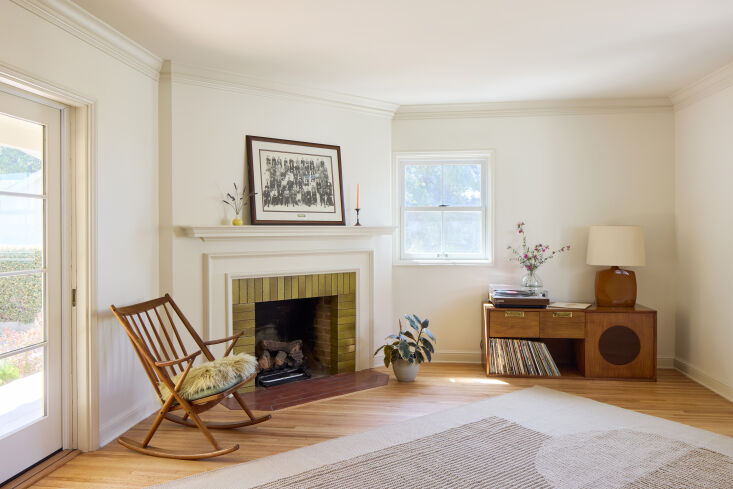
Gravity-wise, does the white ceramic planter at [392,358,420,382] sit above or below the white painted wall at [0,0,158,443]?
below

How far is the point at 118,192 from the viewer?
130 inches

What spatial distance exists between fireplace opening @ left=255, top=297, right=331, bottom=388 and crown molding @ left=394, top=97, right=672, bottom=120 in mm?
1994

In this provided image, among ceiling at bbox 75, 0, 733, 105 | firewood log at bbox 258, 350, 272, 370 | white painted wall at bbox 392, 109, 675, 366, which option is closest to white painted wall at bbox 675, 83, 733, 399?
white painted wall at bbox 392, 109, 675, 366

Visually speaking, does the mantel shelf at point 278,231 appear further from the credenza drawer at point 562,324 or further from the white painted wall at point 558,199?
the credenza drawer at point 562,324

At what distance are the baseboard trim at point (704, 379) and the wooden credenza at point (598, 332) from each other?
1.24 ft

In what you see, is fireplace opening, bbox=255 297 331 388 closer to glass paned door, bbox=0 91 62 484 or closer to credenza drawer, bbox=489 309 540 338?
credenza drawer, bbox=489 309 540 338

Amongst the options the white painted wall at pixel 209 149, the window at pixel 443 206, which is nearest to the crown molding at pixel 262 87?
the white painted wall at pixel 209 149

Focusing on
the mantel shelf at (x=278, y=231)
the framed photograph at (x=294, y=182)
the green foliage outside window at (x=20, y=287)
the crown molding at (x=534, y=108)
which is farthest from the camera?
the crown molding at (x=534, y=108)

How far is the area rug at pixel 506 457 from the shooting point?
8.50 ft

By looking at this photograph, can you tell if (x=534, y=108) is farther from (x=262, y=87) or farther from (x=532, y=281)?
(x=262, y=87)

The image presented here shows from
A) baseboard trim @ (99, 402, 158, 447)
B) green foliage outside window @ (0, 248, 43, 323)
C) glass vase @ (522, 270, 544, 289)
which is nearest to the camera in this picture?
green foliage outside window @ (0, 248, 43, 323)

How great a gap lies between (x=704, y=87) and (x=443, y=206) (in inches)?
91.7

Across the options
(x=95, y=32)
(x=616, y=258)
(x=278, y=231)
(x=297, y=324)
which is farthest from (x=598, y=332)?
(x=95, y=32)

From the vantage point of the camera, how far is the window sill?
5.01 m
